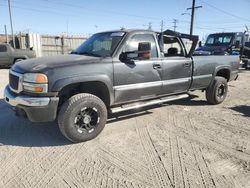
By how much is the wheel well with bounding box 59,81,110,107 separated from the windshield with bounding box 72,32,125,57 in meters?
0.61

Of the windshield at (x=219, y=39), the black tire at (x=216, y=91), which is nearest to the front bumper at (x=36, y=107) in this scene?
the black tire at (x=216, y=91)

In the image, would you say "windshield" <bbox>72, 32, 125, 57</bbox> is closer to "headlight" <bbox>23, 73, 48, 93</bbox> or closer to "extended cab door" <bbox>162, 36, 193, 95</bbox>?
"extended cab door" <bbox>162, 36, 193, 95</bbox>

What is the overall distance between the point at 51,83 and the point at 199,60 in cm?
377

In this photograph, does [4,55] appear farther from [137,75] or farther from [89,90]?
[137,75]

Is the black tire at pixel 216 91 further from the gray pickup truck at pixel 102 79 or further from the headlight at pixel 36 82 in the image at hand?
the headlight at pixel 36 82

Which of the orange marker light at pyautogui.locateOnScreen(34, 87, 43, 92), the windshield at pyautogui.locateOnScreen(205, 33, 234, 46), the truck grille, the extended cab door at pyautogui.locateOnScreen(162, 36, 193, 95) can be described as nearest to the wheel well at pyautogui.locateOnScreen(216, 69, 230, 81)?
the extended cab door at pyautogui.locateOnScreen(162, 36, 193, 95)

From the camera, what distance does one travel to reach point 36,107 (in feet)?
11.6

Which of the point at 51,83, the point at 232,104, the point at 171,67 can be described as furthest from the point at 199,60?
the point at 51,83

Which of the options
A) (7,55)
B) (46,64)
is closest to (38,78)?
(46,64)

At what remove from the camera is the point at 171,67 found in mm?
5086

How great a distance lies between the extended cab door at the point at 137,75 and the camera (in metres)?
4.27

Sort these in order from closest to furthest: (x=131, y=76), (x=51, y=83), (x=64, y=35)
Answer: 1. (x=51, y=83)
2. (x=131, y=76)
3. (x=64, y=35)

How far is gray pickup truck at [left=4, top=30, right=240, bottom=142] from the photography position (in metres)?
3.59

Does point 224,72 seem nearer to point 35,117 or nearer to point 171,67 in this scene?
point 171,67
